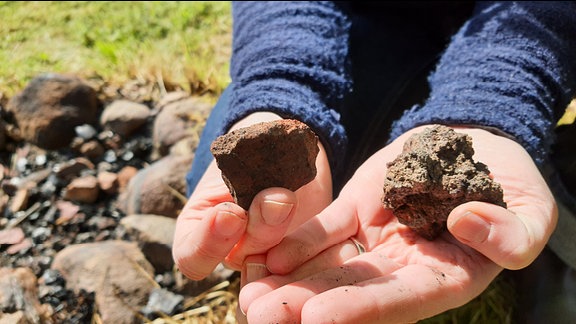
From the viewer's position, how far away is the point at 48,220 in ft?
10.7

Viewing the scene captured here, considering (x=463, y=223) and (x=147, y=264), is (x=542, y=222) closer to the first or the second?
(x=463, y=223)

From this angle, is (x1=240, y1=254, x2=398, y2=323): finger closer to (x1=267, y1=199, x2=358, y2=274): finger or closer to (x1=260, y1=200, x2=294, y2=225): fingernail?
(x1=267, y1=199, x2=358, y2=274): finger

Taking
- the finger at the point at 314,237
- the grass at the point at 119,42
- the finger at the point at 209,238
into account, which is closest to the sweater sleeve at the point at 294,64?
the finger at the point at 314,237

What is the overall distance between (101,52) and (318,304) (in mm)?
3380

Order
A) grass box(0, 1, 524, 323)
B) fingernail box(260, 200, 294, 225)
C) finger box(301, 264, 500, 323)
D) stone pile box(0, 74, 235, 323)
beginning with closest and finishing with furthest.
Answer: finger box(301, 264, 500, 323) → fingernail box(260, 200, 294, 225) → stone pile box(0, 74, 235, 323) → grass box(0, 1, 524, 323)

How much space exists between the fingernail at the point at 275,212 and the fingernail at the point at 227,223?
78 mm

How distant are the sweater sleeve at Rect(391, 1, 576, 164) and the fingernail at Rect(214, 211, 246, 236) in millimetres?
1080

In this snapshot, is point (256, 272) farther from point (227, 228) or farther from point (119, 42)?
point (119, 42)

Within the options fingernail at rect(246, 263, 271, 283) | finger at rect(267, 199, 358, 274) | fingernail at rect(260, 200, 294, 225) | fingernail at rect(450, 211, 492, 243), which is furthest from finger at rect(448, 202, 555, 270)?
fingernail at rect(246, 263, 271, 283)

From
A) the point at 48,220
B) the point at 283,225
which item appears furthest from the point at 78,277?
the point at 283,225

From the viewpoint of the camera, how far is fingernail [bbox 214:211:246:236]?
179 centimetres

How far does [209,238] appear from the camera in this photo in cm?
185

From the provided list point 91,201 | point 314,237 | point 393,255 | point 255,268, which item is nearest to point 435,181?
point 393,255

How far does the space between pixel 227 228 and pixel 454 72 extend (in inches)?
57.5
